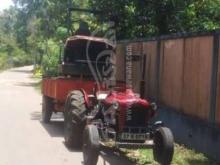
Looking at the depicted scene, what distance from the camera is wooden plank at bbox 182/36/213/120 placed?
10922mm

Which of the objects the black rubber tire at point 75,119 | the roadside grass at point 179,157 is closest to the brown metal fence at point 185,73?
the roadside grass at point 179,157

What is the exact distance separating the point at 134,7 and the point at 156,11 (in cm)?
76

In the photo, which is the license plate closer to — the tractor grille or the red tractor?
the red tractor

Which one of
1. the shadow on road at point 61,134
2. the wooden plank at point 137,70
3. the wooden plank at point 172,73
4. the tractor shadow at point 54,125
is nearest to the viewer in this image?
the shadow on road at point 61,134

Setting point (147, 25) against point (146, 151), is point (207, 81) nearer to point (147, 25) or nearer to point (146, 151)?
point (146, 151)

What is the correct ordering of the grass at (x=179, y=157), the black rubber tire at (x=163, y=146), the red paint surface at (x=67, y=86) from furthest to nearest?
the red paint surface at (x=67, y=86), the grass at (x=179, y=157), the black rubber tire at (x=163, y=146)

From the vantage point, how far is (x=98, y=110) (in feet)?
35.3

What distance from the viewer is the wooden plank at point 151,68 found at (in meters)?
14.5

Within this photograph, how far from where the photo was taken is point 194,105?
11.6 meters

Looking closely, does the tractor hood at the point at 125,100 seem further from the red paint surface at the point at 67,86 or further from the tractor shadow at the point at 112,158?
the red paint surface at the point at 67,86

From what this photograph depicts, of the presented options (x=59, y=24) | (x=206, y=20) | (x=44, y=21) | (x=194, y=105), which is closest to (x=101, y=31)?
(x=206, y=20)

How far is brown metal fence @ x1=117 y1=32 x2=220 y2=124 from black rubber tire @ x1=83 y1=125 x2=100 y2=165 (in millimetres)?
2455

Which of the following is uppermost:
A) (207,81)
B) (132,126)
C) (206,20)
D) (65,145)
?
(206,20)

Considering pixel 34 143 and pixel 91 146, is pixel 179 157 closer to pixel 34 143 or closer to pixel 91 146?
pixel 91 146
